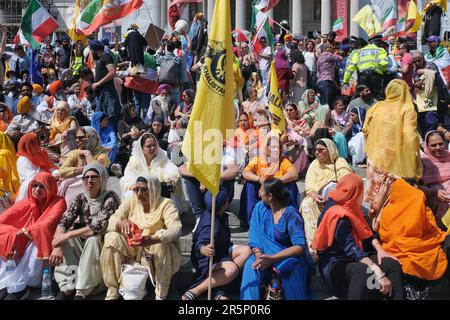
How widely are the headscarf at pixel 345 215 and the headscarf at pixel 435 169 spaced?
56.5 inches

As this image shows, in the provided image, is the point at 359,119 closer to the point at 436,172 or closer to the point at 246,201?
the point at 436,172

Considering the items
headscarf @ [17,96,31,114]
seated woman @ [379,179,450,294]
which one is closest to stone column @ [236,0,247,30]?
headscarf @ [17,96,31,114]

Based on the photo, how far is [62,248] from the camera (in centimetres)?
627

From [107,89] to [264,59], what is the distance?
4.43 meters

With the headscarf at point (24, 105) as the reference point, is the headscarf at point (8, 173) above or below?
below

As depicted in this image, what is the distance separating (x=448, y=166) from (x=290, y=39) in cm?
985

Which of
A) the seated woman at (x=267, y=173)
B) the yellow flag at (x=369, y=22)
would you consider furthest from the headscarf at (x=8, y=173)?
the yellow flag at (x=369, y=22)

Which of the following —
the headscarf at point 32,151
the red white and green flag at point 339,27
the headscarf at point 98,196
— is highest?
the red white and green flag at point 339,27

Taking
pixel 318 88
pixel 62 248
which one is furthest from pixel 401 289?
pixel 318 88

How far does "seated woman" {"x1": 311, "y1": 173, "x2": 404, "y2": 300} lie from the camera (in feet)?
18.2

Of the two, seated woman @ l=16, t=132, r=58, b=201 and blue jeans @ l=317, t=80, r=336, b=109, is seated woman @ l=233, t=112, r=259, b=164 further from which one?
blue jeans @ l=317, t=80, r=336, b=109

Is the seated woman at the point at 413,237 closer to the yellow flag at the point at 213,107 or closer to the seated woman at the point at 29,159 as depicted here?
the yellow flag at the point at 213,107

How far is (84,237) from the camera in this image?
6305 millimetres

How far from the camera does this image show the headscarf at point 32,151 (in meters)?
7.75
